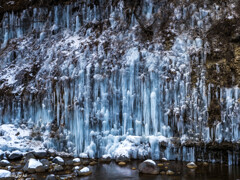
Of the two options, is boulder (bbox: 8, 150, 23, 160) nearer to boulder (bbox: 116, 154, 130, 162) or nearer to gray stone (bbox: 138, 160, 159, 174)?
boulder (bbox: 116, 154, 130, 162)

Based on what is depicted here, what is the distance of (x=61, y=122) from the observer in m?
15.8

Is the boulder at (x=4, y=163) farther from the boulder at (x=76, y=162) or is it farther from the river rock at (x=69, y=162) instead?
the boulder at (x=76, y=162)

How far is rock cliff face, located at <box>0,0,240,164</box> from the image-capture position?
43.5 feet

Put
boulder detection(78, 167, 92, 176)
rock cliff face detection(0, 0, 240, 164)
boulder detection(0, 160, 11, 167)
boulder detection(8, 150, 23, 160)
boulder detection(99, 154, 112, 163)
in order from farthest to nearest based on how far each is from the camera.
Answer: boulder detection(8, 150, 23, 160) → boulder detection(99, 154, 112, 163) → rock cliff face detection(0, 0, 240, 164) → boulder detection(0, 160, 11, 167) → boulder detection(78, 167, 92, 176)

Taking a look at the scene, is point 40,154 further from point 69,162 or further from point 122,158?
point 122,158

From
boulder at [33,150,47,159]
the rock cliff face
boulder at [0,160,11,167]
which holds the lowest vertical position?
boulder at [0,160,11,167]

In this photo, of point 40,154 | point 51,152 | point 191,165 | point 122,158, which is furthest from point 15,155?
point 191,165

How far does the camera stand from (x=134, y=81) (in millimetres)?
15055

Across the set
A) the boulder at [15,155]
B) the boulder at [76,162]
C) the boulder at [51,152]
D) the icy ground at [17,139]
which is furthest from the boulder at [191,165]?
the boulder at [15,155]

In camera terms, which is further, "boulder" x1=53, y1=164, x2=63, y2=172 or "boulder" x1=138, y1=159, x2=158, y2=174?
"boulder" x1=53, y1=164, x2=63, y2=172

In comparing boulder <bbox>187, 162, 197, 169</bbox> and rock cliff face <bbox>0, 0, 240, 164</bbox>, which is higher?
rock cliff face <bbox>0, 0, 240, 164</bbox>

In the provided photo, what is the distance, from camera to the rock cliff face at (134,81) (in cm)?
1326

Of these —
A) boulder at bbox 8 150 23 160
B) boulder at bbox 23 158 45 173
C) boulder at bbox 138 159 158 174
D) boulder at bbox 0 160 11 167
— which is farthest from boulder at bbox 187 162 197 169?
boulder at bbox 8 150 23 160

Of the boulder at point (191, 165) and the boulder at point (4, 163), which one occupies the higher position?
the boulder at point (191, 165)
